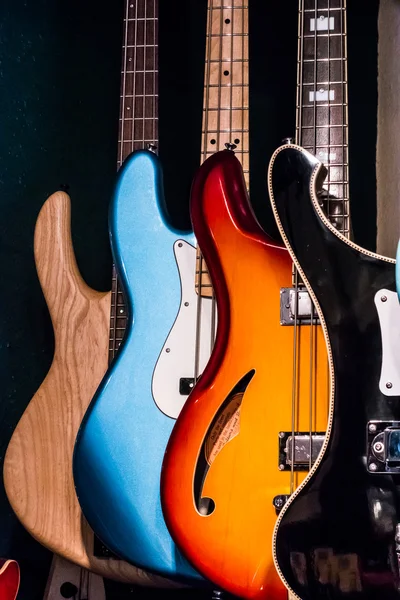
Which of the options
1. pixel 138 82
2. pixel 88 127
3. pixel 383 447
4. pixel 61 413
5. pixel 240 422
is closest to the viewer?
pixel 383 447

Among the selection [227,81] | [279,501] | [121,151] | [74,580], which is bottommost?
[74,580]

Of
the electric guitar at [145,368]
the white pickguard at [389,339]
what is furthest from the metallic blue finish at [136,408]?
the white pickguard at [389,339]

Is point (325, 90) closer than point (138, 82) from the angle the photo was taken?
Yes

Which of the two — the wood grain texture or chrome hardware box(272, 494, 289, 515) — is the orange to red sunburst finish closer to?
chrome hardware box(272, 494, 289, 515)

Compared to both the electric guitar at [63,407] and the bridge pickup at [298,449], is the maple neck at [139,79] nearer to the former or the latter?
the electric guitar at [63,407]

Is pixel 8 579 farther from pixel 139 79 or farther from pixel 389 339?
pixel 139 79

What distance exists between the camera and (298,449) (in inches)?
41.6

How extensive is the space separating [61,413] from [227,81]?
1.83ft

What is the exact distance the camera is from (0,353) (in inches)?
56.4

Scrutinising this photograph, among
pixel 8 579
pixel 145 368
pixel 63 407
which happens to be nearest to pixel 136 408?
pixel 145 368

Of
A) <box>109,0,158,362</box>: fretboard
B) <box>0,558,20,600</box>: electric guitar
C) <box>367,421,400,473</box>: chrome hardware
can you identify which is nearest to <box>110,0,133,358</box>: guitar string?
<box>109,0,158,362</box>: fretboard

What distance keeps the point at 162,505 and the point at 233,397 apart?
0.15m

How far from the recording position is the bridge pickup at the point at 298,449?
41.6 inches

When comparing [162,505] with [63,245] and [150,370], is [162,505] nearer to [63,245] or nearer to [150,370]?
[150,370]
